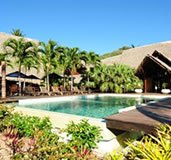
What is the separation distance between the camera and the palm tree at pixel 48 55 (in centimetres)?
2288

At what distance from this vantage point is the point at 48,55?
22.9 metres

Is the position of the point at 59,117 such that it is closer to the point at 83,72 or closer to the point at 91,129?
the point at 91,129

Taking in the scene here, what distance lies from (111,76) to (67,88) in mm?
4778

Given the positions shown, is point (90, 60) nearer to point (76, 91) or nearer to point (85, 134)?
point (76, 91)

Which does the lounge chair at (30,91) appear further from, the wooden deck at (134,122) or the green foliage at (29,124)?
the wooden deck at (134,122)

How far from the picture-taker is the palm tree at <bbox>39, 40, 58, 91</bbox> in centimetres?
2288

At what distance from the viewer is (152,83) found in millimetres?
24797

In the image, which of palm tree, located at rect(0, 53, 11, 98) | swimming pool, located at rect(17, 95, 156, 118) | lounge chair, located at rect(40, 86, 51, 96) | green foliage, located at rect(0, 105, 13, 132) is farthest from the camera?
lounge chair, located at rect(40, 86, 51, 96)

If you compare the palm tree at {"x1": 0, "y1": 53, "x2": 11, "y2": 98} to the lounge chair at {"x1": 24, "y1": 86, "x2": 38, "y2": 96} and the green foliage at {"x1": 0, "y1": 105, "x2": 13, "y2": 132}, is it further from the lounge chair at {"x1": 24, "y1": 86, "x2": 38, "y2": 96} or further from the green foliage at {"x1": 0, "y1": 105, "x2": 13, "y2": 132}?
the green foliage at {"x1": 0, "y1": 105, "x2": 13, "y2": 132}

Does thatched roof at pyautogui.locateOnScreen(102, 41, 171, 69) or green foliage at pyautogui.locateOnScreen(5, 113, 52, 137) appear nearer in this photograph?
green foliage at pyautogui.locateOnScreen(5, 113, 52, 137)

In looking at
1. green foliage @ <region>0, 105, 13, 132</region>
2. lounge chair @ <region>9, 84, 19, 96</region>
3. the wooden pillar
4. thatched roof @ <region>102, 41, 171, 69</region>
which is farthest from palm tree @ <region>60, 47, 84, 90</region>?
green foliage @ <region>0, 105, 13, 132</region>

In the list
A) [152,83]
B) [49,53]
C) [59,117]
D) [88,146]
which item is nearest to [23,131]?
[59,117]

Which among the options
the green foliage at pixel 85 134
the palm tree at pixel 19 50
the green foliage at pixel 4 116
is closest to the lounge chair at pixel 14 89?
the palm tree at pixel 19 50

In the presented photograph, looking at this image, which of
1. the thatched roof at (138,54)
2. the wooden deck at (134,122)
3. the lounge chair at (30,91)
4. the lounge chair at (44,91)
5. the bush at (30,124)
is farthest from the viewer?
the thatched roof at (138,54)
